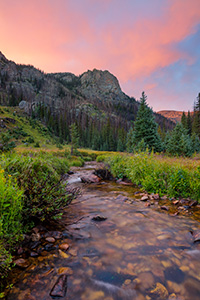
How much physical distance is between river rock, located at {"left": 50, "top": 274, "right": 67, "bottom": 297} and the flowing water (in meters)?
0.06

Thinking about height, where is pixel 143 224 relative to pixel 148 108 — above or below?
below

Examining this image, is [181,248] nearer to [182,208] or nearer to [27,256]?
[182,208]

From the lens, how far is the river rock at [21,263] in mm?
2492

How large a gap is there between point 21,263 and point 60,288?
0.86 metres

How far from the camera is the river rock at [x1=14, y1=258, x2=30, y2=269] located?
8.18 ft

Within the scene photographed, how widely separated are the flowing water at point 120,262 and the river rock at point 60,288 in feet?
0.18

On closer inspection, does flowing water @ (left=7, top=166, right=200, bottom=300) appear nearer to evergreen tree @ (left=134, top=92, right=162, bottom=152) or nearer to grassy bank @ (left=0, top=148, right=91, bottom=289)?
grassy bank @ (left=0, top=148, right=91, bottom=289)

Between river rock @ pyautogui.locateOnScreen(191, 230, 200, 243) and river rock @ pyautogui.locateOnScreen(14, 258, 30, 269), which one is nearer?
river rock @ pyautogui.locateOnScreen(14, 258, 30, 269)

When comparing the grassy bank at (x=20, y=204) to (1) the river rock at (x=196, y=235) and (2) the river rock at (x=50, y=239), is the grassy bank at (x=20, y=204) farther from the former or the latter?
(1) the river rock at (x=196, y=235)

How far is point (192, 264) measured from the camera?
2.67 m

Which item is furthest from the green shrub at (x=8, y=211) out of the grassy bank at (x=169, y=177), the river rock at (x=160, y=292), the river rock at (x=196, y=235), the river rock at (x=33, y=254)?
the grassy bank at (x=169, y=177)

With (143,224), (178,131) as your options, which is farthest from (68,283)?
(178,131)

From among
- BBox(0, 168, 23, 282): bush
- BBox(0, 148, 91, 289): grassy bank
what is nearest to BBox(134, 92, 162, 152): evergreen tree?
BBox(0, 148, 91, 289): grassy bank

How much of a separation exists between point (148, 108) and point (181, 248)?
24038 mm
